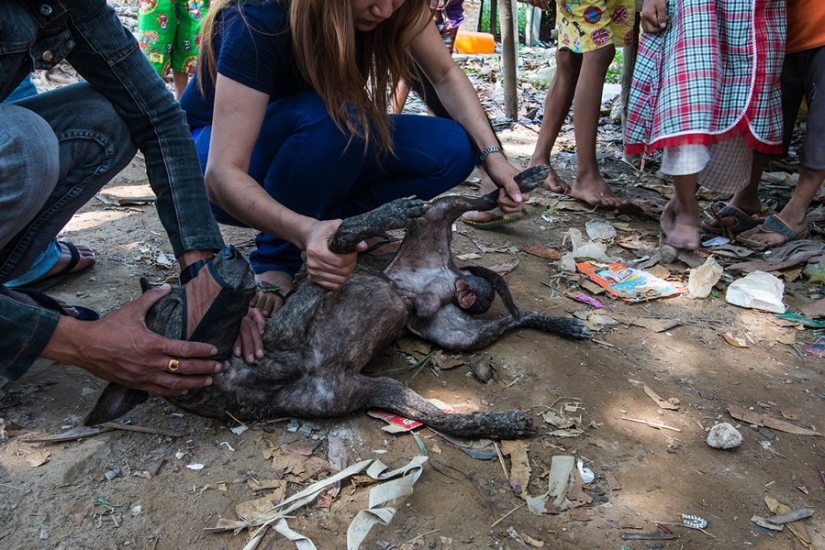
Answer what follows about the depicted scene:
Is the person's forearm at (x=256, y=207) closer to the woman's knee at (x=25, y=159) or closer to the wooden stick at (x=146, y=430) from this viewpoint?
the woman's knee at (x=25, y=159)

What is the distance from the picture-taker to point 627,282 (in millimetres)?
3572

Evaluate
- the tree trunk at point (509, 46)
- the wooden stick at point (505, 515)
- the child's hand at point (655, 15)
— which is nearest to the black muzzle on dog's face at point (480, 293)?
the wooden stick at point (505, 515)

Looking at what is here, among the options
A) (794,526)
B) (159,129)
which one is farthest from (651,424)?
(159,129)

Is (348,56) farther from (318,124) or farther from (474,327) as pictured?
(474,327)

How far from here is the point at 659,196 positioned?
5039 mm

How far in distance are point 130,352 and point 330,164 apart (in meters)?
1.20

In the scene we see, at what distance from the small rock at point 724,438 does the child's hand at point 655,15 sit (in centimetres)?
244

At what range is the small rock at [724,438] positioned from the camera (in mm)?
2320

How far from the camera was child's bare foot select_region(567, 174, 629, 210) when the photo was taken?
456cm

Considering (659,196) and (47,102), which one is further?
(659,196)

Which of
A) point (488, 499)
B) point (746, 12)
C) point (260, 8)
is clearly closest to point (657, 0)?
point (746, 12)

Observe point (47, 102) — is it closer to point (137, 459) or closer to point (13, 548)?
point (137, 459)

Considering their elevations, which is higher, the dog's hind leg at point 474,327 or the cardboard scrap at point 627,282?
the dog's hind leg at point 474,327

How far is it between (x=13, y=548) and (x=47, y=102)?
1568 millimetres
